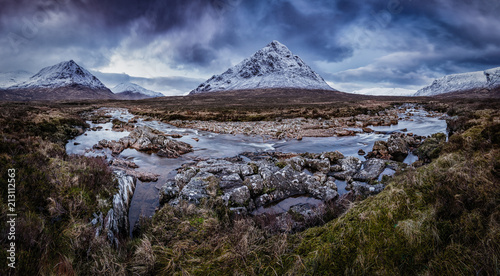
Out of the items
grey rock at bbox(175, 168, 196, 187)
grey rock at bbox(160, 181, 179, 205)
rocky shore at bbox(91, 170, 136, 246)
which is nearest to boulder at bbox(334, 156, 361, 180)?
grey rock at bbox(175, 168, 196, 187)

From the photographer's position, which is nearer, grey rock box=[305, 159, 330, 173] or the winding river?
the winding river

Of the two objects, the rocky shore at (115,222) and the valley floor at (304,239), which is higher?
the valley floor at (304,239)

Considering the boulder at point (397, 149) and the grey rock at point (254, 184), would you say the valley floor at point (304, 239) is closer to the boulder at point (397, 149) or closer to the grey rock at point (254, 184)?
the grey rock at point (254, 184)

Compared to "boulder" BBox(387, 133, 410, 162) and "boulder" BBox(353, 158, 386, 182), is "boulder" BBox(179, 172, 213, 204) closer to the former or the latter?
"boulder" BBox(353, 158, 386, 182)

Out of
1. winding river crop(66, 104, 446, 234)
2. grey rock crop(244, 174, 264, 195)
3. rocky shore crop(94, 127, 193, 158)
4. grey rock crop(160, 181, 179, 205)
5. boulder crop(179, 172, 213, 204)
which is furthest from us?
rocky shore crop(94, 127, 193, 158)

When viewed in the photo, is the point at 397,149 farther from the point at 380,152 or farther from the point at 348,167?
the point at 348,167

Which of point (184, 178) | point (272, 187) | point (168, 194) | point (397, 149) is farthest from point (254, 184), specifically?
point (397, 149)

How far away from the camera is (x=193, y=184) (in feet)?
23.0

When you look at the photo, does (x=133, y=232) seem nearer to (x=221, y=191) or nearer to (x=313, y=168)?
(x=221, y=191)

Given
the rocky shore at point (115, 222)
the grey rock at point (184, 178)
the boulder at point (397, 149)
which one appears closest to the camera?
the rocky shore at point (115, 222)

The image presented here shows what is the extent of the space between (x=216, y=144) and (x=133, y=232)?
1262 centimetres

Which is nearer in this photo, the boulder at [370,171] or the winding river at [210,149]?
the winding river at [210,149]

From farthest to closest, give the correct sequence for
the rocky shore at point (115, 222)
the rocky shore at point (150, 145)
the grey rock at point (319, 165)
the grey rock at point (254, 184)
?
the rocky shore at point (150, 145)
the grey rock at point (319, 165)
the grey rock at point (254, 184)
the rocky shore at point (115, 222)

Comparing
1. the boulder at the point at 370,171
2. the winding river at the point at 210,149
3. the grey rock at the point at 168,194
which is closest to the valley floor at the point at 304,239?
the grey rock at the point at 168,194
